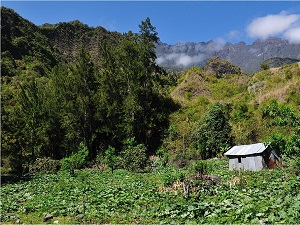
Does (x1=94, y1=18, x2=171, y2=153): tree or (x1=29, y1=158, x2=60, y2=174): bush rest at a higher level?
(x1=94, y1=18, x2=171, y2=153): tree

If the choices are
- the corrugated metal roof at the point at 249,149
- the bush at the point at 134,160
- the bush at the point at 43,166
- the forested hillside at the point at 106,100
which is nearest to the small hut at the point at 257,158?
the corrugated metal roof at the point at 249,149

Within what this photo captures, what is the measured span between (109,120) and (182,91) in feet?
39.3

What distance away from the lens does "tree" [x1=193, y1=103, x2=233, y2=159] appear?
2758 cm

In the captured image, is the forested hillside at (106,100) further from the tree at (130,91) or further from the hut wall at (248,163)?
the hut wall at (248,163)

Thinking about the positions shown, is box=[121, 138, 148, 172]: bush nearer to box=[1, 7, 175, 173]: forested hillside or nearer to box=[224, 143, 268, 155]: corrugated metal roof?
box=[1, 7, 175, 173]: forested hillside

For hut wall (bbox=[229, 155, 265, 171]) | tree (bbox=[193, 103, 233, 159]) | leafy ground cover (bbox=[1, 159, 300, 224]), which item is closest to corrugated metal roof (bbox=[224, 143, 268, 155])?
hut wall (bbox=[229, 155, 265, 171])

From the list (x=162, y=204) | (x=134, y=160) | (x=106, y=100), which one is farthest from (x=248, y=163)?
(x=106, y=100)

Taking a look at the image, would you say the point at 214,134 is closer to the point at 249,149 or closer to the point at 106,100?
the point at 249,149

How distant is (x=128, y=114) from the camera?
32031 mm

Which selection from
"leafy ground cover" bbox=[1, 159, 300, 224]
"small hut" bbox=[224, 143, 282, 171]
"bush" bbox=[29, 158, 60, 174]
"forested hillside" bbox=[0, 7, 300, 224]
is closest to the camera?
"leafy ground cover" bbox=[1, 159, 300, 224]

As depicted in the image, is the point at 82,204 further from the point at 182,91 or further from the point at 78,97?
the point at 182,91

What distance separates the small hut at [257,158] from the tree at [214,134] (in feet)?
19.9

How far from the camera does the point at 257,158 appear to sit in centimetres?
1994

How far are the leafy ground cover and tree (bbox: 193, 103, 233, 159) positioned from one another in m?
11.6
